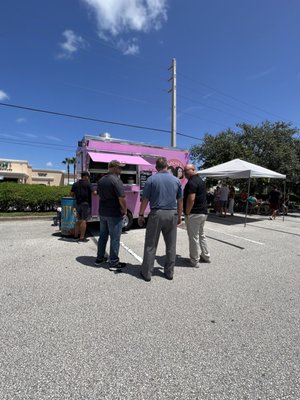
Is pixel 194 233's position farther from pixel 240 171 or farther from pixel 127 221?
pixel 240 171

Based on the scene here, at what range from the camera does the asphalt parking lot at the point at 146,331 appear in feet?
6.81

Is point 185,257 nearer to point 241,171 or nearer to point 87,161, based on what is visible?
point 87,161

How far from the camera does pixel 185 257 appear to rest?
573cm

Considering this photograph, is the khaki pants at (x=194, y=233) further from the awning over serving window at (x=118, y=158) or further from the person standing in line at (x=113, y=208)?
the awning over serving window at (x=118, y=158)

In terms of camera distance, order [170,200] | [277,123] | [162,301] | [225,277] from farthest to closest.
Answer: [277,123] < [225,277] < [170,200] < [162,301]

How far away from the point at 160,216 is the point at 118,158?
4320mm

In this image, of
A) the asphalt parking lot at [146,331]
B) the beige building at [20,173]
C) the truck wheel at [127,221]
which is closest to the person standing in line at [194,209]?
the asphalt parking lot at [146,331]

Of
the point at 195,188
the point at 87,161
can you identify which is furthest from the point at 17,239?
the point at 195,188

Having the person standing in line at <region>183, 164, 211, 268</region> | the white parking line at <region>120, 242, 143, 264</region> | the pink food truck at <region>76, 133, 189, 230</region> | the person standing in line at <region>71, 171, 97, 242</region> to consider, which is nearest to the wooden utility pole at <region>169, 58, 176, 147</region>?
the pink food truck at <region>76, 133, 189, 230</region>

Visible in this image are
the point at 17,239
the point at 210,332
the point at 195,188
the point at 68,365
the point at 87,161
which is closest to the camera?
the point at 68,365

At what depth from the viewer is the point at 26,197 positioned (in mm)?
11555

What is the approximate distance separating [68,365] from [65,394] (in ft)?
1.03

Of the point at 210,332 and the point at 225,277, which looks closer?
the point at 210,332

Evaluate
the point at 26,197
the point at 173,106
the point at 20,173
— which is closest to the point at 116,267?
the point at 26,197
